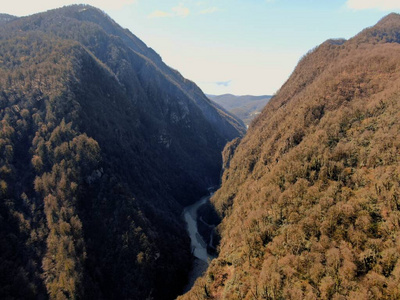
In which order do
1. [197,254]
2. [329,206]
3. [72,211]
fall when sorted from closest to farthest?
[329,206] → [72,211] → [197,254]

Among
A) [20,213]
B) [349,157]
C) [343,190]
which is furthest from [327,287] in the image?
[20,213]

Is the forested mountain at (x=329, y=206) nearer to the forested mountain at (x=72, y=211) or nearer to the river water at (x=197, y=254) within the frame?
the river water at (x=197, y=254)

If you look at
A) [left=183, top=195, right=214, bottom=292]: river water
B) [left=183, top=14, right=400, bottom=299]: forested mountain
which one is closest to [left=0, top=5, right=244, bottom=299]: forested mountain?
[left=183, top=195, right=214, bottom=292]: river water

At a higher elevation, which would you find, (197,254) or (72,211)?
(72,211)

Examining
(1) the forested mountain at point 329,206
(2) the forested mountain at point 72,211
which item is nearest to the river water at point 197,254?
(2) the forested mountain at point 72,211

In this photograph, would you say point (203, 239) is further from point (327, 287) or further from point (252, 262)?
point (327, 287)

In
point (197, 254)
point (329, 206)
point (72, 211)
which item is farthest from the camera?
point (197, 254)

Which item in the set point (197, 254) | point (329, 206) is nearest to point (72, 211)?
point (197, 254)

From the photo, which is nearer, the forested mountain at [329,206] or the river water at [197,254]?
the forested mountain at [329,206]

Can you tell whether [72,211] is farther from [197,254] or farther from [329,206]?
[329,206]

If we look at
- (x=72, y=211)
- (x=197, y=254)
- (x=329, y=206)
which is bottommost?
(x=197, y=254)
